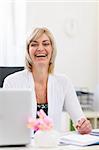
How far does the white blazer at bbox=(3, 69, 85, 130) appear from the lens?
2.49 metres

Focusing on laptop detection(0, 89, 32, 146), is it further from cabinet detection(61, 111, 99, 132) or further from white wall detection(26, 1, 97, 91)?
white wall detection(26, 1, 97, 91)

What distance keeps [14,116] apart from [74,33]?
9.03ft

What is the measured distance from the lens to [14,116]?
63.7 inches

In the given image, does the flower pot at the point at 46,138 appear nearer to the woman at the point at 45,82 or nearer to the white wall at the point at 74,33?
the woman at the point at 45,82

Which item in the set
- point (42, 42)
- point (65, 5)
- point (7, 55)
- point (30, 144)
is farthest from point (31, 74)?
point (65, 5)

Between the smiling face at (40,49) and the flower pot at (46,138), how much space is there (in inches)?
38.6

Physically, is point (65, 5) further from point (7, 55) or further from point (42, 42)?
point (42, 42)

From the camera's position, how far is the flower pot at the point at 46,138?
63.9 inches

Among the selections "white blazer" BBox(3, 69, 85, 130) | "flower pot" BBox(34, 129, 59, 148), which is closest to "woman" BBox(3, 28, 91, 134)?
"white blazer" BBox(3, 69, 85, 130)

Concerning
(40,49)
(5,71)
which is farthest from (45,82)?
(5,71)

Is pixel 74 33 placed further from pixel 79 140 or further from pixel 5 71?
pixel 79 140

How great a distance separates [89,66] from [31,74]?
6.23ft

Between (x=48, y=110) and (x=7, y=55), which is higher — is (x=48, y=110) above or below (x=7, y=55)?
below

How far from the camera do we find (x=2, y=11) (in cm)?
A: 381
